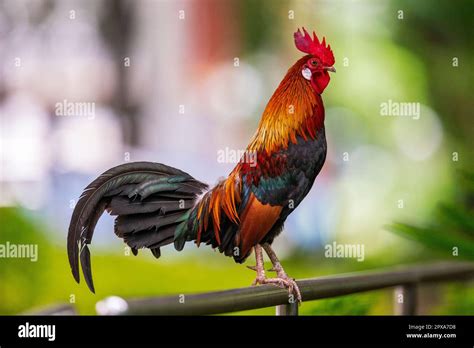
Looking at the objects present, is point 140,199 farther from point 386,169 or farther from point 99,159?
point 386,169

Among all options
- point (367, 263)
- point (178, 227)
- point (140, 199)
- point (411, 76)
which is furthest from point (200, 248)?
point (411, 76)

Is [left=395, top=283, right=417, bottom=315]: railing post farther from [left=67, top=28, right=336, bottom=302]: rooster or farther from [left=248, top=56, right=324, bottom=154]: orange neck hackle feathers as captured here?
[left=248, top=56, right=324, bottom=154]: orange neck hackle feathers

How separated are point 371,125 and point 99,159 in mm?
1383

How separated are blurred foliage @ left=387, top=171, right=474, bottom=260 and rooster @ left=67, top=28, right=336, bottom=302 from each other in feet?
1.89

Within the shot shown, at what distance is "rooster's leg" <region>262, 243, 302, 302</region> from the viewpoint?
264cm

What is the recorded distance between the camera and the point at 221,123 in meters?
3.17

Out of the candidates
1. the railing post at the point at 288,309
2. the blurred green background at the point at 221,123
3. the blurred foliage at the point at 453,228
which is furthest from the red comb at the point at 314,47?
the railing post at the point at 288,309

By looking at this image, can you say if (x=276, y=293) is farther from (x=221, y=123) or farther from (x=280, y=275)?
(x=221, y=123)

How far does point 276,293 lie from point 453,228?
1.32 m

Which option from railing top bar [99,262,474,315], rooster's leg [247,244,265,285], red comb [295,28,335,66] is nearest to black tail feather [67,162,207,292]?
rooster's leg [247,244,265,285]

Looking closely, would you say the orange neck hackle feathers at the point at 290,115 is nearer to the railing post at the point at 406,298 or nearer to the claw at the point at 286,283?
the claw at the point at 286,283

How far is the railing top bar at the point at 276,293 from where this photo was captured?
1.75 meters

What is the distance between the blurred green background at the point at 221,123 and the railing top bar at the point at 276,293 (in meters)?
0.40

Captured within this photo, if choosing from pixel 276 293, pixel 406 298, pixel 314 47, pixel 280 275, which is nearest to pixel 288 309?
pixel 276 293
